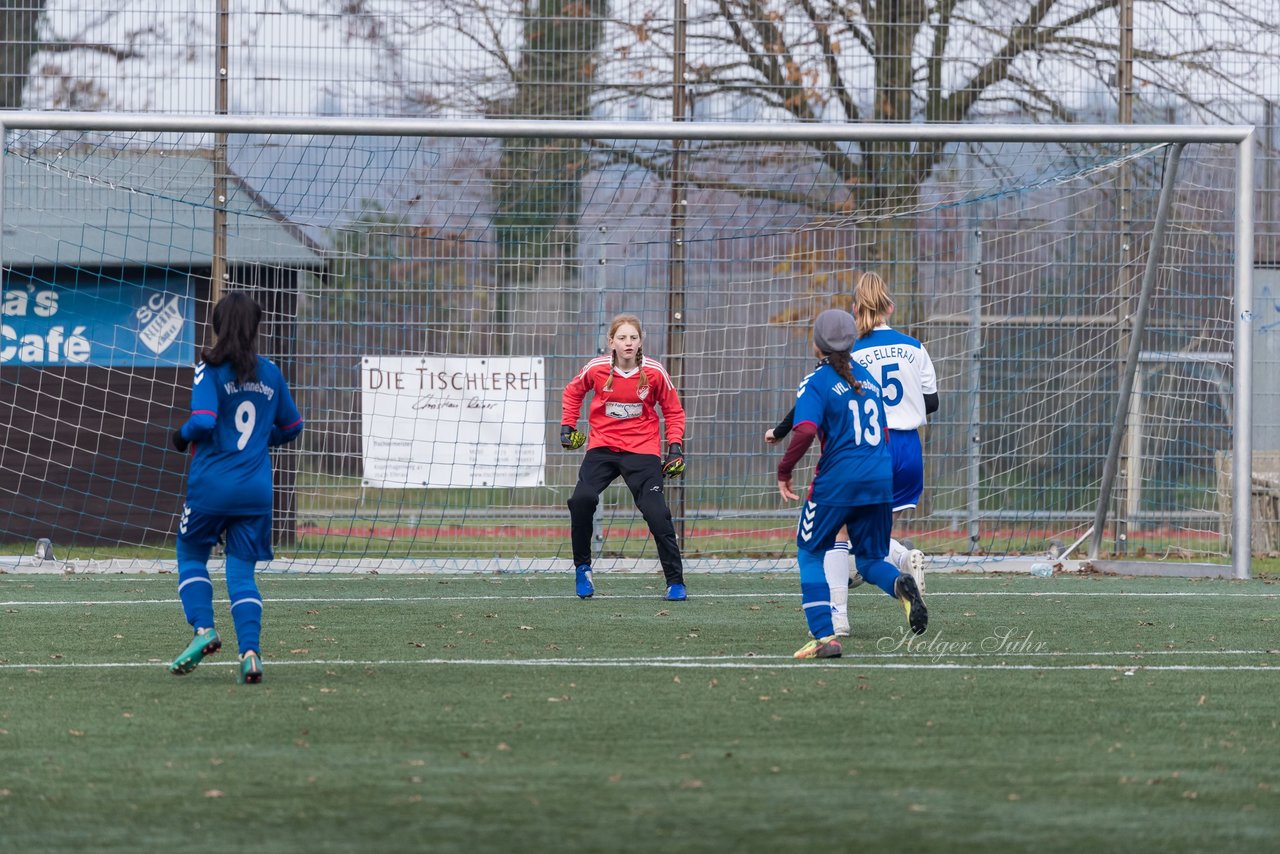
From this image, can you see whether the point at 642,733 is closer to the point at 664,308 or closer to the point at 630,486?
the point at 630,486

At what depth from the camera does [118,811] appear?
4.00 m

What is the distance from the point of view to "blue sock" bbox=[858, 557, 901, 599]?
7.13 m

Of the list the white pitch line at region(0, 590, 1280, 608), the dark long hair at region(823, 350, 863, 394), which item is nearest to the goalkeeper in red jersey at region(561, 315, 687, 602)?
the white pitch line at region(0, 590, 1280, 608)

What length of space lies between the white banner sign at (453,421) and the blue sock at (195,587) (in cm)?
640

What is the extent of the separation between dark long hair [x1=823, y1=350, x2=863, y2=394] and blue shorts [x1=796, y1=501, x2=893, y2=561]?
0.51 meters

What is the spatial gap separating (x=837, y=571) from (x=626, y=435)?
3.00m

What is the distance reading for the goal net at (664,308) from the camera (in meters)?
12.7

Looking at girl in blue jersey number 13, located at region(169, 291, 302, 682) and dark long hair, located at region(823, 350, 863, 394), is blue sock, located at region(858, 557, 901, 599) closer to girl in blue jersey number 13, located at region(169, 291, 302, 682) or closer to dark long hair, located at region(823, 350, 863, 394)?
dark long hair, located at region(823, 350, 863, 394)

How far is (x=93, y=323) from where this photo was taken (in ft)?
46.1

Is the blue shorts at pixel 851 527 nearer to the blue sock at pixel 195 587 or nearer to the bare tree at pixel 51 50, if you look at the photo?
the blue sock at pixel 195 587

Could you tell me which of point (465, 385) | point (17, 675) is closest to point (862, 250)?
point (465, 385)

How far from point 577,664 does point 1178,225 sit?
7.66 meters

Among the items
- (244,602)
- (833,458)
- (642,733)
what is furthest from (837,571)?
(244,602)

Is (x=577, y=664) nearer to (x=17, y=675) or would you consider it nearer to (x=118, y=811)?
(x=17, y=675)
